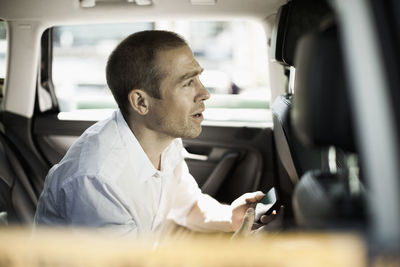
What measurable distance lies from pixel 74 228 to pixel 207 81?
116 centimetres

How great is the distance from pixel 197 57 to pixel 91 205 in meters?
0.73

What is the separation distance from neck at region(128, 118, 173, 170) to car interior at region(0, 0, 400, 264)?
0.30m

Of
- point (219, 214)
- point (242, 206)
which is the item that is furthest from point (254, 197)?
point (219, 214)

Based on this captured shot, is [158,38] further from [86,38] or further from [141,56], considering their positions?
[86,38]

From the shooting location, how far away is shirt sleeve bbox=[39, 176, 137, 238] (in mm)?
1451

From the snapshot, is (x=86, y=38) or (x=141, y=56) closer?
Result: (x=141, y=56)

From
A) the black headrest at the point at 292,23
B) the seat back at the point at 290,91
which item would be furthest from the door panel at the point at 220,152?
the black headrest at the point at 292,23

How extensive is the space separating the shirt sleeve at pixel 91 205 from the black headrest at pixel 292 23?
0.68 meters

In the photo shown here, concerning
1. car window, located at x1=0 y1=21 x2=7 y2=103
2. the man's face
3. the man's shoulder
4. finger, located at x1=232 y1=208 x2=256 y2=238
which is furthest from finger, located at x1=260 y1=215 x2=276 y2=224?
car window, located at x1=0 y1=21 x2=7 y2=103

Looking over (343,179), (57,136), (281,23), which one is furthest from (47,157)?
(343,179)

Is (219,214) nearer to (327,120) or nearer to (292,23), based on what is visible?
(292,23)

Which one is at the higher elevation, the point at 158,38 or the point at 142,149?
the point at 158,38

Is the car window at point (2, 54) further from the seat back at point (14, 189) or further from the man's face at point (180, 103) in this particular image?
the man's face at point (180, 103)

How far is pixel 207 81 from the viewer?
219 centimetres
